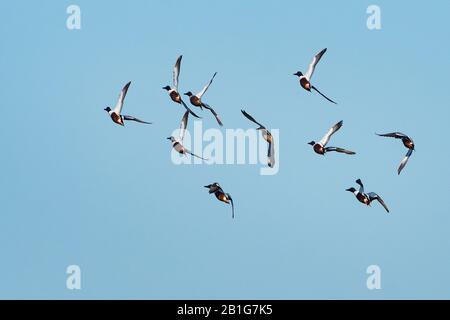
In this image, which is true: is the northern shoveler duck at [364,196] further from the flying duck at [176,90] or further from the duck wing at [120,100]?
the duck wing at [120,100]

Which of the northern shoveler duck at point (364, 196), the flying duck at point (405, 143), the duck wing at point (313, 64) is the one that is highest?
the duck wing at point (313, 64)

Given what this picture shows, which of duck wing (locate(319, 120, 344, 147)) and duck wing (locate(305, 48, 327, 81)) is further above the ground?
duck wing (locate(305, 48, 327, 81))

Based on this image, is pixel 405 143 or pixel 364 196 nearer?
pixel 405 143

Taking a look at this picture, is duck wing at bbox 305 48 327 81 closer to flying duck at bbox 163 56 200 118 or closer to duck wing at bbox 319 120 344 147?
duck wing at bbox 319 120 344 147

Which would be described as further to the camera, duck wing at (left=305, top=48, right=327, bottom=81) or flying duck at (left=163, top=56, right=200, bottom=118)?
duck wing at (left=305, top=48, right=327, bottom=81)

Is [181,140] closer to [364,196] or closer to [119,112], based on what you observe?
[119,112]

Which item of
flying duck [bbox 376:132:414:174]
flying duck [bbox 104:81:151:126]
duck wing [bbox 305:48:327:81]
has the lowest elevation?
flying duck [bbox 376:132:414:174]

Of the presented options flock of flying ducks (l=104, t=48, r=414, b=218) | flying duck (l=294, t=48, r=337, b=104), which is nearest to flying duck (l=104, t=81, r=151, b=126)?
flock of flying ducks (l=104, t=48, r=414, b=218)

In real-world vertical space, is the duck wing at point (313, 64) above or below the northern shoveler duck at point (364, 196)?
above

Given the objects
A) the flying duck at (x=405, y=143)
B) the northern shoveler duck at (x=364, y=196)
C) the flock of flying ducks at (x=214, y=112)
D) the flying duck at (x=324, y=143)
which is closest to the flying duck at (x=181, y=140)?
the flock of flying ducks at (x=214, y=112)

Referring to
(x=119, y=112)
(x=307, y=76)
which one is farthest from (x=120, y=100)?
(x=307, y=76)
